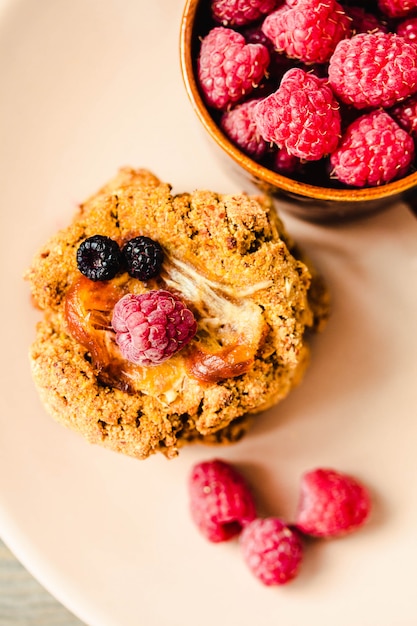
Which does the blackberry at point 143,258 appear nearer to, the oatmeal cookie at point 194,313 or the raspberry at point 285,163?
the oatmeal cookie at point 194,313

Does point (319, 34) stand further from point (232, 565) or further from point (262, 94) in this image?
point (232, 565)

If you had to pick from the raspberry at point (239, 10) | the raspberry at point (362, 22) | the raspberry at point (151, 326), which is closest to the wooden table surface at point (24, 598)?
the raspberry at point (151, 326)

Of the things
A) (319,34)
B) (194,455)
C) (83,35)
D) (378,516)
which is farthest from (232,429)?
(83,35)

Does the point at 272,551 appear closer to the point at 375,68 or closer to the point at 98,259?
the point at 98,259

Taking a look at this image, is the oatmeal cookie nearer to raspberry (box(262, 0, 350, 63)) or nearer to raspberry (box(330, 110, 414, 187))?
raspberry (box(330, 110, 414, 187))

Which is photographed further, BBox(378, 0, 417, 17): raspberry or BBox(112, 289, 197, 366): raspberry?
BBox(378, 0, 417, 17): raspberry

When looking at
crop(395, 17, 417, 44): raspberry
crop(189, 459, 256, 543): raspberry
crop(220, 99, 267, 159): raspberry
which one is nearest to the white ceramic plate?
crop(189, 459, 256, 543): raspberry
